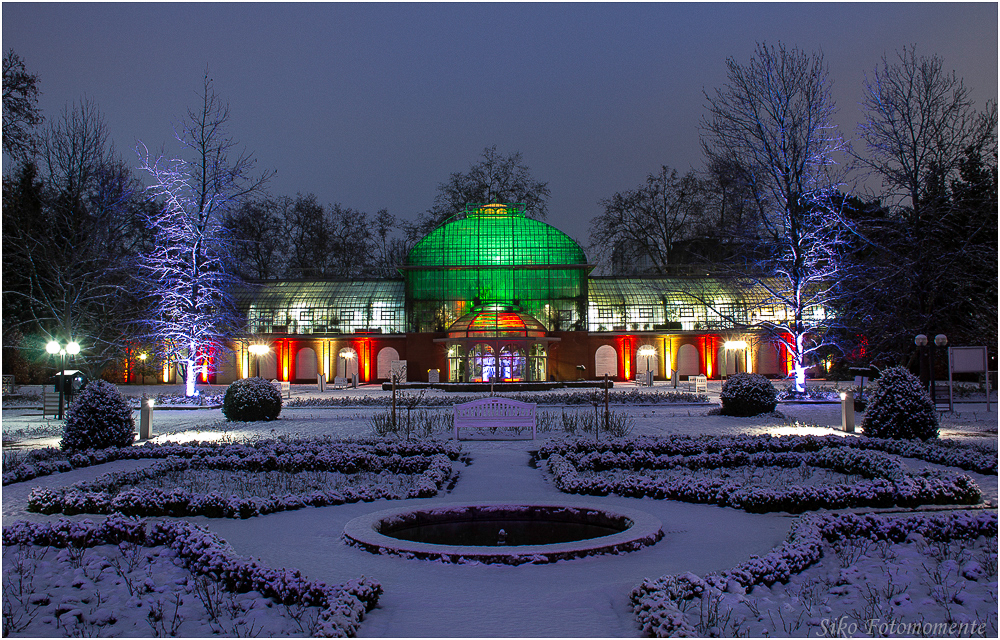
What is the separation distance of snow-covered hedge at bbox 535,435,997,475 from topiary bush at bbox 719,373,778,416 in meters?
5.41

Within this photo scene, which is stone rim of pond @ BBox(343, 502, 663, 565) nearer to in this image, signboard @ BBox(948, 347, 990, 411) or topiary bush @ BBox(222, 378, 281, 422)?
topiary bush @ BBox(222, 378, 281, 422)

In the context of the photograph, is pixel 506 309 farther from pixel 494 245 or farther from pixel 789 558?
pixel 789 558

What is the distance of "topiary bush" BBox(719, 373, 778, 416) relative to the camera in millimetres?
19875

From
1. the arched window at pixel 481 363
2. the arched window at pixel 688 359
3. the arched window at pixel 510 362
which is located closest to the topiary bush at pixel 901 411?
the arched window at pixel 510 362

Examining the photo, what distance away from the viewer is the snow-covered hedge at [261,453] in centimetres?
1195

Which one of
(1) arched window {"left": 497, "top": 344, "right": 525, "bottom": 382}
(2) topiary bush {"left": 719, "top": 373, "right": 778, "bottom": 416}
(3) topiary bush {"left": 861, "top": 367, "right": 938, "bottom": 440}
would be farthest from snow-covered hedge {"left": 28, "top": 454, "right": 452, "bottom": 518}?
(1) arched window {"left": 497, "top": 344, "right": 525, "bottom": 382}

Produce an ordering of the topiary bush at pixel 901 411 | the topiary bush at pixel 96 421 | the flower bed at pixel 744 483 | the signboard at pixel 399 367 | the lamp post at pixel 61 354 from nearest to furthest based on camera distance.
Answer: the flower bed at pixel 744 483
the topiary bush at pixel 96 421
the topiary bush at pixel 901 411
the lamp post at pixel 61 354
the signboard at pixel 399 367

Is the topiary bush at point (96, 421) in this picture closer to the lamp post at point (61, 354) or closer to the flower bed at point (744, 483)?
the lamp post at point (61, 354)

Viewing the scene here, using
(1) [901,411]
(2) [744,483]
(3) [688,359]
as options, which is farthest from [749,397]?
(3) [688,359]

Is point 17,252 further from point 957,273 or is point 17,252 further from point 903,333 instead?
point 957,273

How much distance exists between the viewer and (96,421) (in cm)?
1391

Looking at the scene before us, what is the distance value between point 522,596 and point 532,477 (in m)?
5.35

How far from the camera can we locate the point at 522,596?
5660mm

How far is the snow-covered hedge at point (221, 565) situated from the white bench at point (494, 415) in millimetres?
8487
